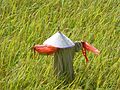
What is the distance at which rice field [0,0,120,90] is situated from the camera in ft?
7.97

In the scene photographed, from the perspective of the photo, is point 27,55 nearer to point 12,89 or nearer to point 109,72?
point 12,89

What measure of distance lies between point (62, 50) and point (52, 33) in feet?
2.38

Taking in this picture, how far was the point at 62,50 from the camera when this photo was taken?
2.33 m

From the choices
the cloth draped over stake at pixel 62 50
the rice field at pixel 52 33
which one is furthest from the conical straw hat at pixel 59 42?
the rice field at pixel 52 33

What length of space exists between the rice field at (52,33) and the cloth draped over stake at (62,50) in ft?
0.20

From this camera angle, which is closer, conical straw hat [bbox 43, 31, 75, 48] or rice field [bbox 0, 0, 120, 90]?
conical straw hat [bbox 43, 31, 75, 48]

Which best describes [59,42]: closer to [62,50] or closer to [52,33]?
[62,50]

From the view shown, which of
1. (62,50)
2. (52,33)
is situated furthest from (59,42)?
(52,33)

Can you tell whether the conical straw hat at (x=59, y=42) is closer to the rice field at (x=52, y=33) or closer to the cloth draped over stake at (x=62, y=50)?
the cloth draped over stake at (x=62, y=50)

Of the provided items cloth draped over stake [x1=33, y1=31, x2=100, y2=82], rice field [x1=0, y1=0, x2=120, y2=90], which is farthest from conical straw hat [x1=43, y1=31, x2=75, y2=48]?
rice field [x1=0, y1=0, x2=120, y2=90]

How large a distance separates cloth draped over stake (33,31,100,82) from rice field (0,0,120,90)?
61 mm

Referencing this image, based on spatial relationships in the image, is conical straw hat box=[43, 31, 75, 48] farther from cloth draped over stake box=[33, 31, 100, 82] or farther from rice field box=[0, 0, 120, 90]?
rice field box=[0, 0, 120, 90]

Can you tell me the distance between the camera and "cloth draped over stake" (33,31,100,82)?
228 centimetres

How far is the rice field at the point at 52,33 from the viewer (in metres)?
2.43
